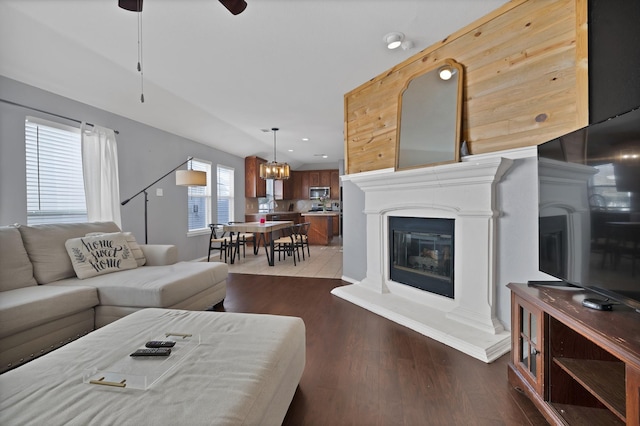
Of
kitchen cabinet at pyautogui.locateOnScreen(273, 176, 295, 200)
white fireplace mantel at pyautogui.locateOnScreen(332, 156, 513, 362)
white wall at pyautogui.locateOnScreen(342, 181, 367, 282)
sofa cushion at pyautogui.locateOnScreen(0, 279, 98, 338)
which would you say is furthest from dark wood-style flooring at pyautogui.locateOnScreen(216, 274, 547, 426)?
kitchen cabinet at pyautogui.locateOnScreen(273, 176, 295, 200)

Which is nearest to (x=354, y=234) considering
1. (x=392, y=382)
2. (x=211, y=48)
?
(x=392, y=382)

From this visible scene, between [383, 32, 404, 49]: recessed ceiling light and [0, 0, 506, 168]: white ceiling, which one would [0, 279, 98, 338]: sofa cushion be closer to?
[0, 0, 506, 168]: white ceiling

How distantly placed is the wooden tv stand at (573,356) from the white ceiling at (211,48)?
2174 millimetres

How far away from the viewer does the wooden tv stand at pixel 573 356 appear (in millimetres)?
966

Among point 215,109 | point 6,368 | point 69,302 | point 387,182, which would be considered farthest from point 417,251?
point 215,109

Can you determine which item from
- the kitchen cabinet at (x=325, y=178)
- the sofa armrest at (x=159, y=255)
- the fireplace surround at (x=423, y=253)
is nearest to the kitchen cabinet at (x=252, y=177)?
the kitchen cabinet at (x=325, y=178)

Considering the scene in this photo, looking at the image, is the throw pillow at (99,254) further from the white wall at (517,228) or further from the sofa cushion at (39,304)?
the white wall at (517,228)

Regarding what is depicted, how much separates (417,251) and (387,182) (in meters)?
0.80

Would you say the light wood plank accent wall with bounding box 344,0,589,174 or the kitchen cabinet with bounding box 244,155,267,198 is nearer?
the light wood plank accent wall with bounding box 344,0,589,174

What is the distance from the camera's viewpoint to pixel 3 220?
8.46 ft

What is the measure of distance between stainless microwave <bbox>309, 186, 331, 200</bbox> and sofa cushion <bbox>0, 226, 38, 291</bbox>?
7.81 meters

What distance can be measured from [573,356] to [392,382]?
902 mm

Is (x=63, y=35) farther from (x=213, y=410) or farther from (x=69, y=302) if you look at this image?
(x=213, y=410)

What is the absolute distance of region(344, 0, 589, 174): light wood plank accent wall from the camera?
70.3 inches
